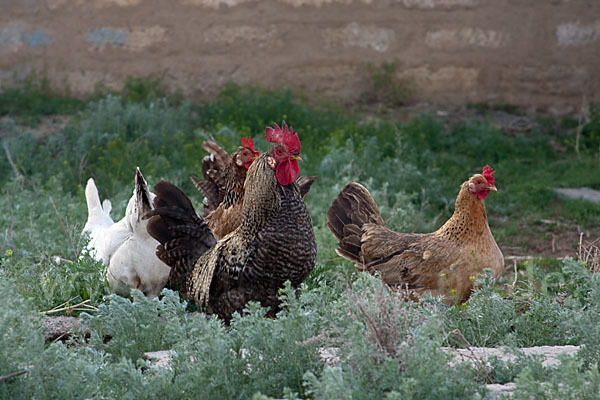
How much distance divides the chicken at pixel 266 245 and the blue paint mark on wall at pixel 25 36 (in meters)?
6.18

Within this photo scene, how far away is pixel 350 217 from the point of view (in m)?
5.23

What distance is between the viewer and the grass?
2.57 meters

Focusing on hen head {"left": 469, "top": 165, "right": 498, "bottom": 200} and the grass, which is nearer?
the grass

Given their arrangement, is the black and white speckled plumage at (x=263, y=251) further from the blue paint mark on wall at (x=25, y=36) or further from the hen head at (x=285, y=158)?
the blue paint mark on wall at (x=25, y=36)

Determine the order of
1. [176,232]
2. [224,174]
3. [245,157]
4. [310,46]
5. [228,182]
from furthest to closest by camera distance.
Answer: [310,46]
[224,174]
[228,182]
[245,157]
[176,232]

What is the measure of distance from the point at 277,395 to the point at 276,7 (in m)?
7.69

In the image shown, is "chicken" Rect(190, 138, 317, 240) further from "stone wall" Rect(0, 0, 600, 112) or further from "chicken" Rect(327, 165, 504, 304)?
"stone wall" Rect(0, 0, 600, 112)

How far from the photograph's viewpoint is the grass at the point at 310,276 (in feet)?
8.45

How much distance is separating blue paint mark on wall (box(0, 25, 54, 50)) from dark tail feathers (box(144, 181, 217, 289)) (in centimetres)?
601

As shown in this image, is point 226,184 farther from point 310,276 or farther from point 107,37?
point 107,37

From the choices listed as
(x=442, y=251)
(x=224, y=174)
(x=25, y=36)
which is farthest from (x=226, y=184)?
(x=25, y=36)

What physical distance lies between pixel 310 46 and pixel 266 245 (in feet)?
19.8

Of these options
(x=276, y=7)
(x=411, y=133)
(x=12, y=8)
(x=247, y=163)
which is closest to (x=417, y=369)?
(x=247, y=163)

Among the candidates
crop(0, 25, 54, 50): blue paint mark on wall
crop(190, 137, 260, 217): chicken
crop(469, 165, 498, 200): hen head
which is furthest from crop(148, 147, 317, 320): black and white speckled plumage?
crop(0, 25, 54, 50): blue paint mark on wall
